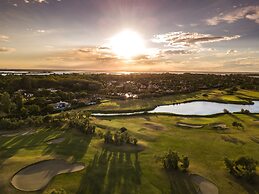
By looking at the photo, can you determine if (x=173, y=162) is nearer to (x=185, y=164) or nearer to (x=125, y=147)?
(x=185, y=164)

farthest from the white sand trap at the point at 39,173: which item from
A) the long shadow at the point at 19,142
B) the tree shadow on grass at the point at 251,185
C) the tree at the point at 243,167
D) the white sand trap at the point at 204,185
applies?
the tree shadow on grass at the point at 251,185

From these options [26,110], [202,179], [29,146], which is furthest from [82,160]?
[26,110]

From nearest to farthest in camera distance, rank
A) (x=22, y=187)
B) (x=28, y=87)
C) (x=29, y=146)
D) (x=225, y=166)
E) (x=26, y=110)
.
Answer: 1. (x=22, y=187)
2. (x=225, y=166)
3. (x=29, y=146)
4. (x=26, y=110)
5. (x=28, y=87)

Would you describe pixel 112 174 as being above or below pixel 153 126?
above

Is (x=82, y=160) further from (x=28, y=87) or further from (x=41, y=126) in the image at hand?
(x=28, y=87)

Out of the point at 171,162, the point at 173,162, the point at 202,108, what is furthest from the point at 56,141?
the point at 202,108

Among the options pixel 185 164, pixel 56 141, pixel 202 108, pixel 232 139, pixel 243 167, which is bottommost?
pixel 202 108

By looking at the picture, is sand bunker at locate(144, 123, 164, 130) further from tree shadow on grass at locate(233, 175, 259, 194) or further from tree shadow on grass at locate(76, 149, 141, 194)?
tree shadow on grass at locate(233, 175, 259, 194)
